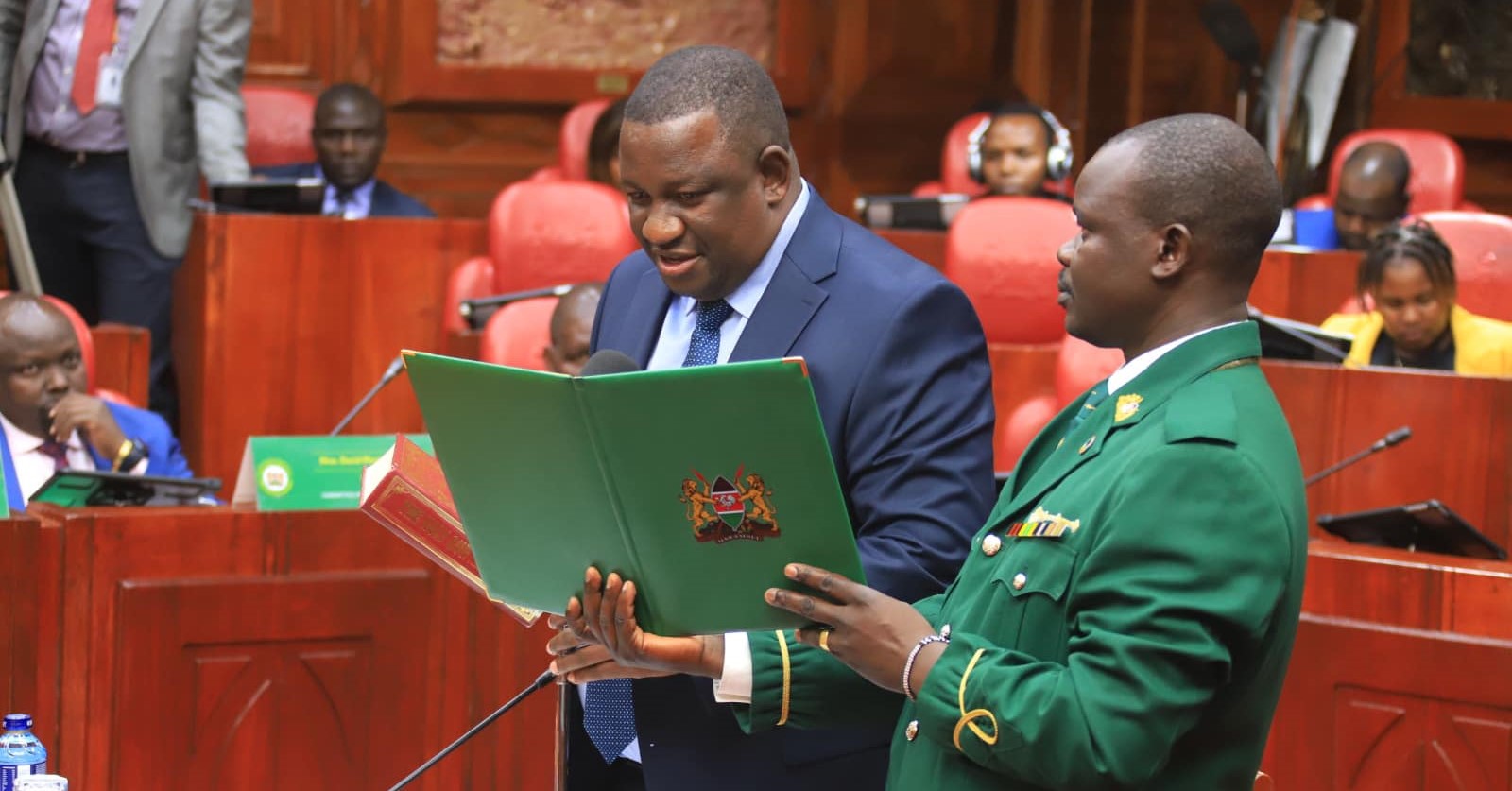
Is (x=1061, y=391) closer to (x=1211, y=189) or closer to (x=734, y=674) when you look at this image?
(x=734, y=674)

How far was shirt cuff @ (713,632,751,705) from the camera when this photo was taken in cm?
162

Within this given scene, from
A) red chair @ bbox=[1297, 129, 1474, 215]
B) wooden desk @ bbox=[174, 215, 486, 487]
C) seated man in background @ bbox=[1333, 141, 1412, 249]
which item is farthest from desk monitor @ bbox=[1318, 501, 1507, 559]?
red chair @ bbox=[1297, 129, 1474, 215]

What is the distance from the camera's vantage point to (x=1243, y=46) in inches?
287

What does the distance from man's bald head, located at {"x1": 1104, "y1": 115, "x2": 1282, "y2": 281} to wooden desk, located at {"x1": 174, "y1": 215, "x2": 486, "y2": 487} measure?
3.76 metres

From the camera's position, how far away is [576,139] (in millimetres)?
6566

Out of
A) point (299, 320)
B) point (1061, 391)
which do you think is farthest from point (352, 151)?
point (1061, 391)

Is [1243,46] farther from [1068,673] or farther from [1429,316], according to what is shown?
[1068,673]

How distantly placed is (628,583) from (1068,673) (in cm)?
38

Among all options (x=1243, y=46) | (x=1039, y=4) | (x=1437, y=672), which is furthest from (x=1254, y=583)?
(x=1039, y=4)

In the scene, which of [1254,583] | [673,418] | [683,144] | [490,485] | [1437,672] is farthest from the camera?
[1437,672]

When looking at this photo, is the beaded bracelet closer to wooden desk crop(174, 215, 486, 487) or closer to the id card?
wooden desk crop(174, 215, 486, 487)

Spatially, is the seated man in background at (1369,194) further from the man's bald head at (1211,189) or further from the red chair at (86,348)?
the man's bald head at (1211,189)

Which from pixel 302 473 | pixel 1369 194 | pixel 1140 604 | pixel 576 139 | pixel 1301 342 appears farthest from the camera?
pixel 576 139

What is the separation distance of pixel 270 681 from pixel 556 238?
8.00 ft
